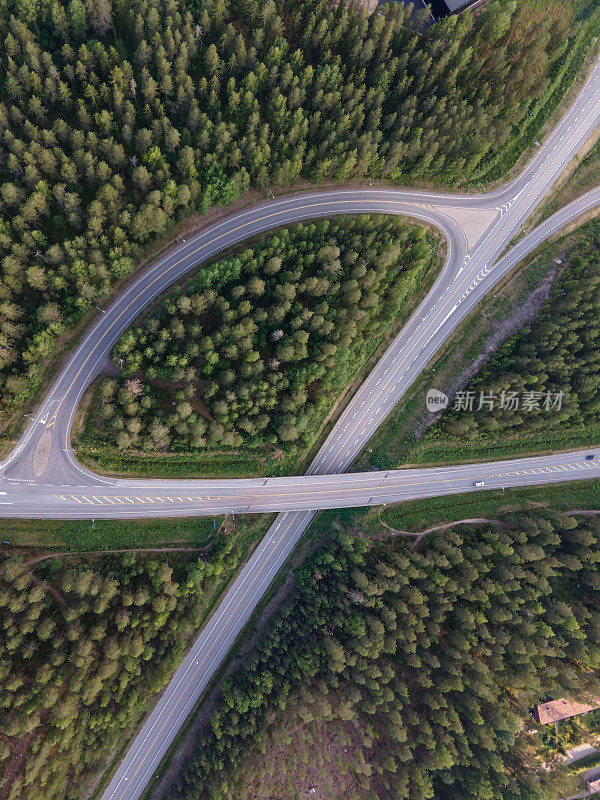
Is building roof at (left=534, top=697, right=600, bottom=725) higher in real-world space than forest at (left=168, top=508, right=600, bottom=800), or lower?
lower

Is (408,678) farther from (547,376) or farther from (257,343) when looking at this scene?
(257,343)

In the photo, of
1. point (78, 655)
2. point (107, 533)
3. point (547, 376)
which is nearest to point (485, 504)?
point (547, 376)

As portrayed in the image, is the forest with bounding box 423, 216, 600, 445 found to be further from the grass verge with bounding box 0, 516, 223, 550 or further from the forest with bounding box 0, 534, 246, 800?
the forest with bounding box 0, 534, 246, 800

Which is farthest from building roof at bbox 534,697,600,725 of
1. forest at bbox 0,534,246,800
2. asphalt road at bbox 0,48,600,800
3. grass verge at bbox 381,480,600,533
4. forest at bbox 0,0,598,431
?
forest at bbox 0,0,598,431

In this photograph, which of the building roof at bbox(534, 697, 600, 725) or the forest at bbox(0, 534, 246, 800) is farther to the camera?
the building roof at bbox(534, 697, 600, 725)

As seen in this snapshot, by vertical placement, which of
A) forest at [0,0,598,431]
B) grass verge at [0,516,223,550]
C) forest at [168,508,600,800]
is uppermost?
forest at [0,0,598,431]

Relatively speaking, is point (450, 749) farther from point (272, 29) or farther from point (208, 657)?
point (272, 29)
